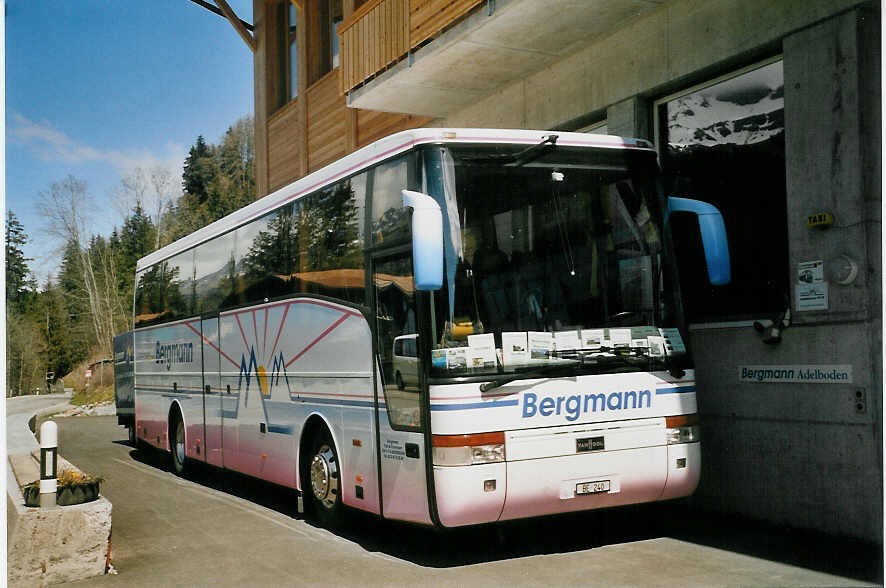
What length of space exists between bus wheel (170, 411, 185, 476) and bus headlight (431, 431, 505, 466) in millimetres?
7405

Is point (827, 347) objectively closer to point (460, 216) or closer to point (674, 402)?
point (674, 402)

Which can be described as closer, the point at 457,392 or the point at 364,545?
the point at 457,392

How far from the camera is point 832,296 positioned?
7930 millimetres

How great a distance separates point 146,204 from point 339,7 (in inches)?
1453

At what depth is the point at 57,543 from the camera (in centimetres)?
699

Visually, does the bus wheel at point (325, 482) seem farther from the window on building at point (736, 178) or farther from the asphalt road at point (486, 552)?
the window on building at point (736, 178)

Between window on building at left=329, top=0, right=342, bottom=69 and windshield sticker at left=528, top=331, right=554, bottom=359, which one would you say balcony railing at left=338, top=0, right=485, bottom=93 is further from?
windshield sticker at left=528, top=331, right=554, bottom=359

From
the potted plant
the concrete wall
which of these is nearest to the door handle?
the potted plant

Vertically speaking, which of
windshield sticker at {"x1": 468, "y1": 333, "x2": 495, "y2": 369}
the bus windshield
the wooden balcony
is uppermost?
the wooden balcony

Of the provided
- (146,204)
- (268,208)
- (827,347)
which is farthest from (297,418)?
(146,204)

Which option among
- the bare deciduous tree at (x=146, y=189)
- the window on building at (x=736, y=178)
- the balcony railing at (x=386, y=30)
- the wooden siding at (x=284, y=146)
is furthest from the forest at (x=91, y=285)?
the window on building at (x=736, y=178)

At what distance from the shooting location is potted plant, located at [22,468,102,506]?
7.26 meters

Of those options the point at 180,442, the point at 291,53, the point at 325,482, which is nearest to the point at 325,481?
the point at 325,482

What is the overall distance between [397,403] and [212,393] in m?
5.22
